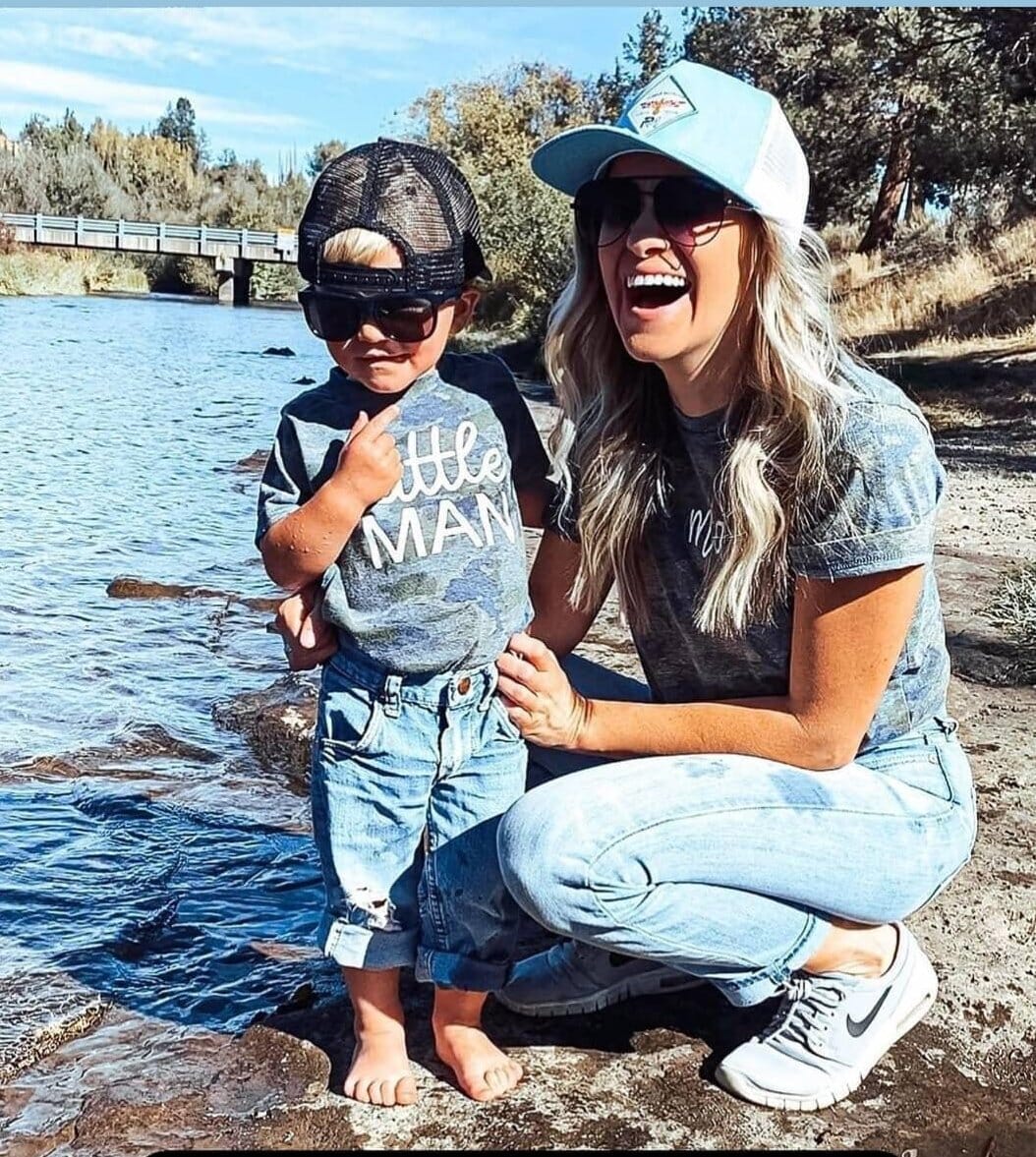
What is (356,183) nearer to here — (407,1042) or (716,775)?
(716,775)

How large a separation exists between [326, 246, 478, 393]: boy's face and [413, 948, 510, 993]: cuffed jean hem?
940 millimetres

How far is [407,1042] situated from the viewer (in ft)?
8.44

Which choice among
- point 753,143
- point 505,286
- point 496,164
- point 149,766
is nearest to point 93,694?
point 149,766

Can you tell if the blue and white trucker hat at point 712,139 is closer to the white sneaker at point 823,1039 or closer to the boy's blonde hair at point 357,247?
the boy's blonde hair at point 357,247

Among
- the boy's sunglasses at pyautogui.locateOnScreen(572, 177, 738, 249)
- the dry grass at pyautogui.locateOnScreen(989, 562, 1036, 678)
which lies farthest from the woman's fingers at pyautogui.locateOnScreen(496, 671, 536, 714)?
the dry grass at pyautogui.locateOnScreen(989, 562, 1036, 678)

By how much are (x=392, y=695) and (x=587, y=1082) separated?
0.75m

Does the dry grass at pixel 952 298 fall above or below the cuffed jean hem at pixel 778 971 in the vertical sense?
above

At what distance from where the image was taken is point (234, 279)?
4700 centimetres

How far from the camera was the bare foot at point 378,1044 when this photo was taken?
2.36 meters

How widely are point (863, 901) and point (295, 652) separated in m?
1.02

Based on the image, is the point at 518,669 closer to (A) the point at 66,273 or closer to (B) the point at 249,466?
(B) the point at 249,466

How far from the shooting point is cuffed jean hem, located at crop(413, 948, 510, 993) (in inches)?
94.4

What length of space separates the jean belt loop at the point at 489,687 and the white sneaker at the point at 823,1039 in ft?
2.37

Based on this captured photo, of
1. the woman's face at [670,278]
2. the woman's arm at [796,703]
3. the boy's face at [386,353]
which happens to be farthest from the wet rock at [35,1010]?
the woman's face at [670,278]
